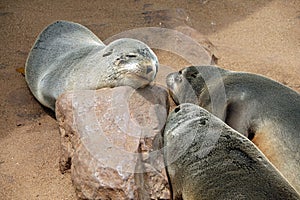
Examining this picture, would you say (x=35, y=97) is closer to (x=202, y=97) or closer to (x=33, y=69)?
(x=33, y=69)

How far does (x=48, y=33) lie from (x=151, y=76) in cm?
178

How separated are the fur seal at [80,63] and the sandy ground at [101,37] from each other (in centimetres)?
29

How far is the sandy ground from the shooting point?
14.1 feet

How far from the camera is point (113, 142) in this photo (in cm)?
369

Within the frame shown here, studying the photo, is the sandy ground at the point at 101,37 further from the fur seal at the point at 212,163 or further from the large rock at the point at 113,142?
the fur seal at the point at 212,163

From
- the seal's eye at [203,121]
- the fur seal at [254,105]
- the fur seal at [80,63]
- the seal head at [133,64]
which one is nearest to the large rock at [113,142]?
the seal head at [133,64]

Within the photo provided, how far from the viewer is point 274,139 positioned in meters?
4.45

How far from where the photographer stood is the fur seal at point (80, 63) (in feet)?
14.0

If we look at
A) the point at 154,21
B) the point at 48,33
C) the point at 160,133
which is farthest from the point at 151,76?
the point at 154,21

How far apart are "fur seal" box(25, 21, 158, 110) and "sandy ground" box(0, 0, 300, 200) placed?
0.96 feet

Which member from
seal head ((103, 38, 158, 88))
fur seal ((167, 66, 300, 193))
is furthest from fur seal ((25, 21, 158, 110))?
fur seal ((167, 66, 300, 193))

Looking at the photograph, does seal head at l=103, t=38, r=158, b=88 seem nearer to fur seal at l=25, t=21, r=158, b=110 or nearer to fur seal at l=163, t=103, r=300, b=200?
fur seal at l=25, t=21, r=158, b=110

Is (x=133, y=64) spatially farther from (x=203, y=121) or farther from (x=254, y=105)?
(x=254, y=105)

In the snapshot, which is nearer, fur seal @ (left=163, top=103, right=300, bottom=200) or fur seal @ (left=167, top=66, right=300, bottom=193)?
fur seal @ (left=163, top=103, right=300, bottom=200)
